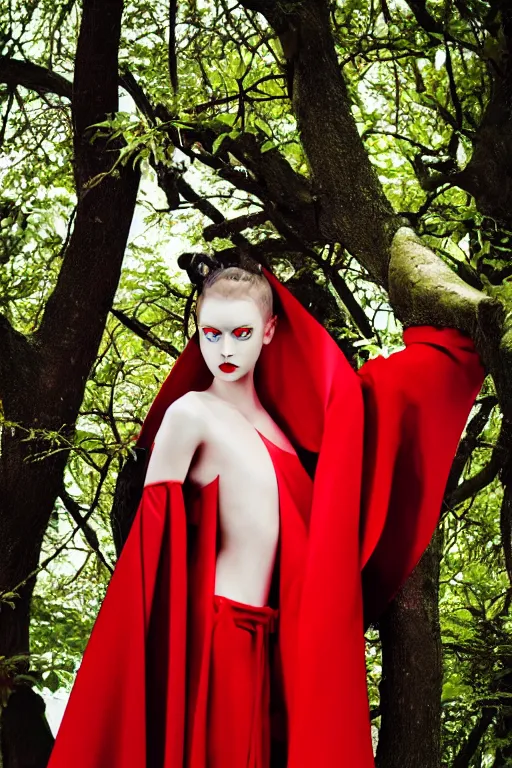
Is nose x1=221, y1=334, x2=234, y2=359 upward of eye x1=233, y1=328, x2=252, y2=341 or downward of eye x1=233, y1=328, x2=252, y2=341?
downward

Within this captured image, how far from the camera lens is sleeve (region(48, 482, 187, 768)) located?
5.28ft

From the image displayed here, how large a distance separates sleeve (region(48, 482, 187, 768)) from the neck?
8.6 inches

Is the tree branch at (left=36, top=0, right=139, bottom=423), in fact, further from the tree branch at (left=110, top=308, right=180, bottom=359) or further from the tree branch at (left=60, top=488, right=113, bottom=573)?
the tree branch at (left=60, top=488, right=113, bottom=573)

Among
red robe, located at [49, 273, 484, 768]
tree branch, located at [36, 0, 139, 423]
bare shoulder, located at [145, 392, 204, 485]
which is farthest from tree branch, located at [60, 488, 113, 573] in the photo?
bare shoulder, located at [145, 392, 204, 485]

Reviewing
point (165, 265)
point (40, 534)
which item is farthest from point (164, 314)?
point (40, 534)

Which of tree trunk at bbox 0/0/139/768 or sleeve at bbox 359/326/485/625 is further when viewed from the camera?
tree trunk at bbox 0/0/139/768

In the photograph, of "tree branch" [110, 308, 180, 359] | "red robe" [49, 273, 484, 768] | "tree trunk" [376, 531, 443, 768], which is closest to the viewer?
"red robe" [49, 273, 484, 768]

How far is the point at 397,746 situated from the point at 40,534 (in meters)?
1.08

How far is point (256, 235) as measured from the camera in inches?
110

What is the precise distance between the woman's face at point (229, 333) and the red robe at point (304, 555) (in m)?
0.11

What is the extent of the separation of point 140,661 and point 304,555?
348mm

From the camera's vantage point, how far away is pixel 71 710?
163 cm

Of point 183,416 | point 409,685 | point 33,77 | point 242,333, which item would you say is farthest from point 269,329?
point 33,77

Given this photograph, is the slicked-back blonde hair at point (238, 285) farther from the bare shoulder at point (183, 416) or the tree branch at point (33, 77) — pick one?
the tree branch at point (33, 77)
